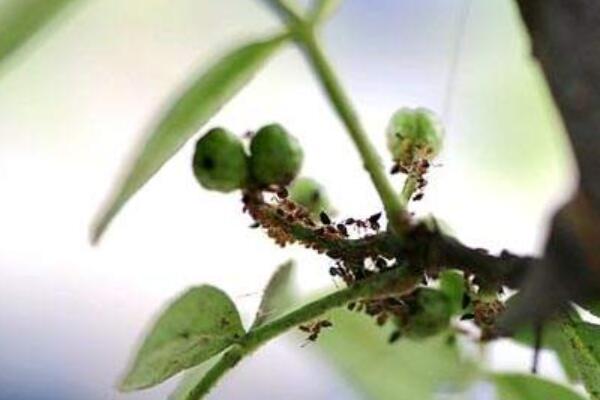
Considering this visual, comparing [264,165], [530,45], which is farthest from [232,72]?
[530,45]

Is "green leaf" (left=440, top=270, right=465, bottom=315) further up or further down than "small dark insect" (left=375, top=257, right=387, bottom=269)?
further down

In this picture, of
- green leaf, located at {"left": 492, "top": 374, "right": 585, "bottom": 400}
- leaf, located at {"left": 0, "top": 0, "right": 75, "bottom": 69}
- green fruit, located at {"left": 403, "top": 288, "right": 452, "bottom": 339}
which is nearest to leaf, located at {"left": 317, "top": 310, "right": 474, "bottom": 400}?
green leaf, located at {"left": 492, "top": 374, "right": 585, "bottom": 400}

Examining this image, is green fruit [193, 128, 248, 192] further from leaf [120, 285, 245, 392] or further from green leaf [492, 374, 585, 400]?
green leaf [492, 374, 585, 400]

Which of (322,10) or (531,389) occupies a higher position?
(322,10)

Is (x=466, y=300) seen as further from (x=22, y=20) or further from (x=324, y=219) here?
(x=22, y=20)

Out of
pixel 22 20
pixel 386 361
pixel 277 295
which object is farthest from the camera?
pixel 386 361

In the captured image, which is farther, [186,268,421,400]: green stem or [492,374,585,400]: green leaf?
[492,374,585,400]: green leaf

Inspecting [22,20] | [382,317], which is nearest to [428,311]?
[382,317]
